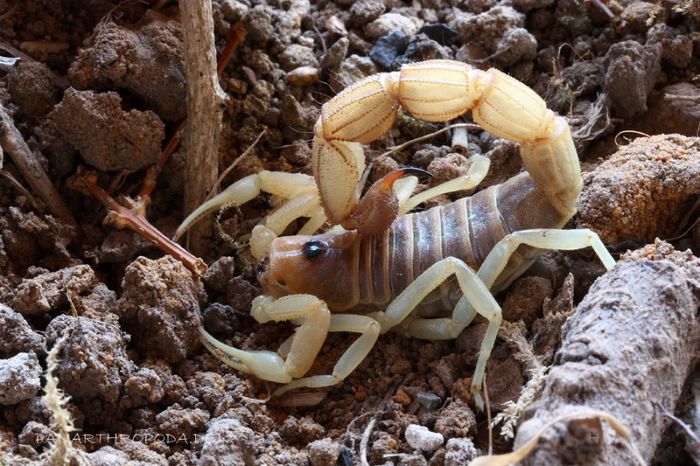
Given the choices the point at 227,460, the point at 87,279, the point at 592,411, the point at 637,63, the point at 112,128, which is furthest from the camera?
the point at 637,63

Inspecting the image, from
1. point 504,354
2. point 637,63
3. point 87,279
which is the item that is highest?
point 637,63

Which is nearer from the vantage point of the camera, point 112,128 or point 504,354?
point 504,354

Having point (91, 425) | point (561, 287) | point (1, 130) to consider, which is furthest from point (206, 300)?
point (561, 287)

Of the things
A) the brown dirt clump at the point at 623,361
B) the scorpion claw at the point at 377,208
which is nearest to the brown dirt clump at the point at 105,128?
the scorpion claw at the point at 377,208

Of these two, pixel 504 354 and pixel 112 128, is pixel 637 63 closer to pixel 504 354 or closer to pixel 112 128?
pixel 504 354

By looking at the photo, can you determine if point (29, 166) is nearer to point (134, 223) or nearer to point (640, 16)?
point (134, 223)

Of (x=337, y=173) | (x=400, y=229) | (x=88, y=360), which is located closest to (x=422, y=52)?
(x=400, y=229)

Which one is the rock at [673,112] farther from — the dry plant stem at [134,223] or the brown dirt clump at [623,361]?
the dry plant stem at [134,223]
